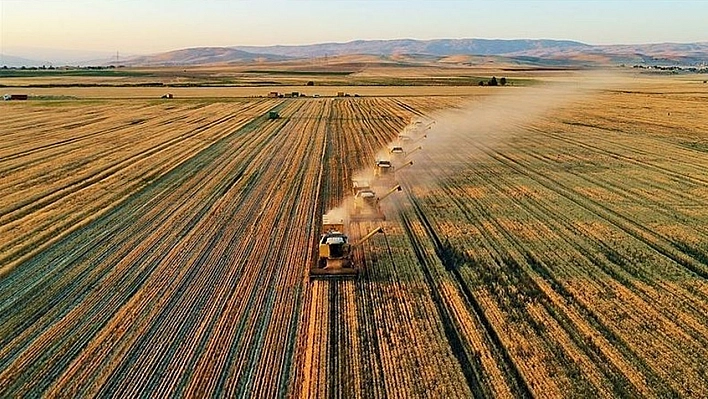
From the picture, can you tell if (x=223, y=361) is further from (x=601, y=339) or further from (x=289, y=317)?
(x=601, y=339)

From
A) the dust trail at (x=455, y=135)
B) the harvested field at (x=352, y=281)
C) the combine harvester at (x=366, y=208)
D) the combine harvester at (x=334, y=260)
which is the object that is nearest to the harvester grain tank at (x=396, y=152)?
the dust trail at (x=455, y=135)

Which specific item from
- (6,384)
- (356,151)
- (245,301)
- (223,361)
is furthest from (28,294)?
(356,151)

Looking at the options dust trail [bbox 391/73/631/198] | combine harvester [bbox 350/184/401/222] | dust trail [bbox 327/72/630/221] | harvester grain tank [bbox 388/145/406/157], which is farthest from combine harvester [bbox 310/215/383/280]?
harvester grain tank [bbox 388/145/406/157]

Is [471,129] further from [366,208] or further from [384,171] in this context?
[366,208]

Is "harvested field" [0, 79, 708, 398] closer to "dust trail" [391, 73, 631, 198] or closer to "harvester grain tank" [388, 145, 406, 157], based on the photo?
"dust trail" [391, 73, 631, 198]

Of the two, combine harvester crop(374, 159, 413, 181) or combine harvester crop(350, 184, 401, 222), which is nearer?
combine harvester crop(350, 184, 401, 222)

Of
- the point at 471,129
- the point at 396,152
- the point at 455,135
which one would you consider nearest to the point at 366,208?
the point at 396,152

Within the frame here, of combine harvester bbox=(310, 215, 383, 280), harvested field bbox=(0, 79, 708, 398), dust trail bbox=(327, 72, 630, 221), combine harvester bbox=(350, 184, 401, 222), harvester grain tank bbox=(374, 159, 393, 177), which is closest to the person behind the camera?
harvested field bbox=(0, 79, 708, 398)

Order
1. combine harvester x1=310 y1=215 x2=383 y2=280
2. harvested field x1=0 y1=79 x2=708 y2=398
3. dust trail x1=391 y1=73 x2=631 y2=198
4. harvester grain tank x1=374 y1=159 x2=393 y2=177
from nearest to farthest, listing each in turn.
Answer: harvested field x1=0 y1=79 x2=708 y2=398
combine harvester x1=310 y1=215 x2=383 y2=280
harvester grain tank x1=374 y1=159 x2=393 y2=177
dust trail x1=391 y1=73 x2=631 y2=198

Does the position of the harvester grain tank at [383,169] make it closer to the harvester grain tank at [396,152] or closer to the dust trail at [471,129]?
the dust trail at [471,129]

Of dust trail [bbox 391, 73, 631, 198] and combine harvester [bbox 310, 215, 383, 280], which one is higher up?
dust trail [bbox 391, 73, 631, 198]
